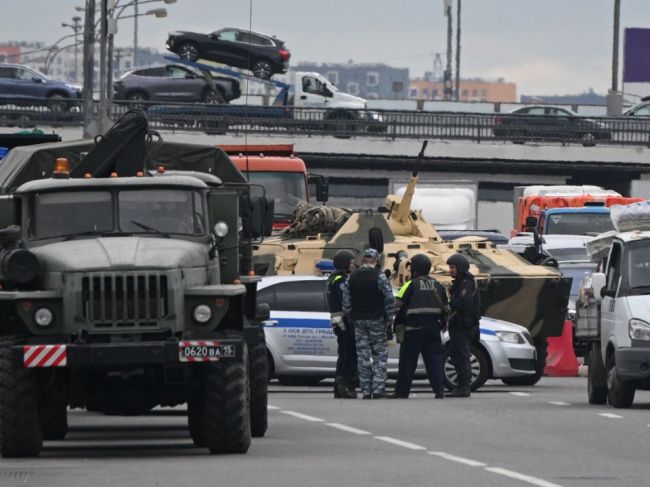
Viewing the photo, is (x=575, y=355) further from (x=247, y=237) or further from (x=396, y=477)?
(x=396, y=477)

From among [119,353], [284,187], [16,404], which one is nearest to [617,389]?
[119,353]

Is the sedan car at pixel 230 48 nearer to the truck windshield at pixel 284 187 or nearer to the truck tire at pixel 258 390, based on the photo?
the truck windshield at pixel 284 187

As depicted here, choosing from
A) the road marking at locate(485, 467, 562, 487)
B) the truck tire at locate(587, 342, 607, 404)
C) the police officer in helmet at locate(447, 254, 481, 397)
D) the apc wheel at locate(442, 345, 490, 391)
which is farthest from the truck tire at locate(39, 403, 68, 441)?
the apc wheel at locate(442, 345, 490, 391)

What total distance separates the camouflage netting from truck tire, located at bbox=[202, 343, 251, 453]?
15.8 m

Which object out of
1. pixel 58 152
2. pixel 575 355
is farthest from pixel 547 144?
pixel 58 152

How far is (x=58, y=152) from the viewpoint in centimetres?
1873

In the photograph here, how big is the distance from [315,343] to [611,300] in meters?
5.22

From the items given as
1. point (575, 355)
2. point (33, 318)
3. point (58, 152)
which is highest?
point (58, 152)

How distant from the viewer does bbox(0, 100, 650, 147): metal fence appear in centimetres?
6206

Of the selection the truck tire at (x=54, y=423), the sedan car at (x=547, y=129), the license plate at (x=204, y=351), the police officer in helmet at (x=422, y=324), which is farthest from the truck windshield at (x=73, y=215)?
the sedan car at (x=547, y=129)

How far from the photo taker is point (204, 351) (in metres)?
15.1

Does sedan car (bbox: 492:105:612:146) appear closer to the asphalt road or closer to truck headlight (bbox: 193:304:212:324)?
the asphalt road

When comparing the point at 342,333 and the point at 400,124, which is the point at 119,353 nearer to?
the point at 342,333

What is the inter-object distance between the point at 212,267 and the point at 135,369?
1124 millimetres
